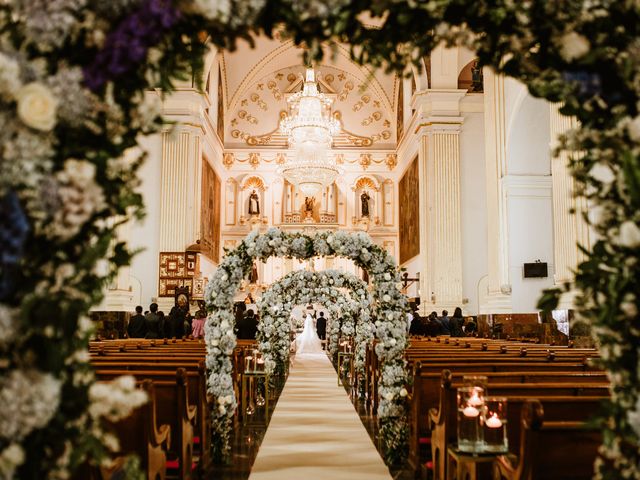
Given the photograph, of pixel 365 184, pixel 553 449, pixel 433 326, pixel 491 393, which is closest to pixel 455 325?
pixel 433 326

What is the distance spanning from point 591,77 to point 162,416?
3.78 metres

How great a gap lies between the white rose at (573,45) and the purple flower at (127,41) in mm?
1469

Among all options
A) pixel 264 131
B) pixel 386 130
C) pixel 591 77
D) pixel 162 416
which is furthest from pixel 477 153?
pixel 591 77

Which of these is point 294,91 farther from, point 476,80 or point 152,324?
point 152,324

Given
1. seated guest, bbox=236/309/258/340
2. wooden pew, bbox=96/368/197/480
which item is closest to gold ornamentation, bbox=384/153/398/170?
seated guest, bbox=236/309/258/340

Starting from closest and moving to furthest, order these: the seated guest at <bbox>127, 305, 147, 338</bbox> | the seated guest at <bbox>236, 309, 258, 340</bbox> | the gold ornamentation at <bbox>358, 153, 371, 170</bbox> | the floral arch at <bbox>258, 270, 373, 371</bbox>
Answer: the floral arch at <bbox>258, 270, 373, 371</bbox>, the seated guest at <bbox>127, 305, 147, 338</bbox>, the seated guest at <bbox>236, 309, 258, 340</bbox>, the gold ornamentation at <bbox>358, 153, 371, 170</bbox>

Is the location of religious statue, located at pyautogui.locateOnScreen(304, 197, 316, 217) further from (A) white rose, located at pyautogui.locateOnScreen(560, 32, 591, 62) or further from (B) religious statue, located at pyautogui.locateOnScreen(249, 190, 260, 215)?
(A) white rose, located at pyautogui.locateOnScreen(560, 32, 591, 62)

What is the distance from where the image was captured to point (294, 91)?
27453 millimetres

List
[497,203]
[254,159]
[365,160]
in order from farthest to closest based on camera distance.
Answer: [365,160], [254,159], [497,203]

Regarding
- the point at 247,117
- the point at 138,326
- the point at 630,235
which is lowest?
the point at 138,326

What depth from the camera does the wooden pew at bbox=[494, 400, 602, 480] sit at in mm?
3203

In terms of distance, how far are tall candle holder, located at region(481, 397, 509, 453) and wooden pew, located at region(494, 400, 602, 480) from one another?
0.39 meters

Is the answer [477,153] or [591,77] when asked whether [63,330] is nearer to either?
[591,77]

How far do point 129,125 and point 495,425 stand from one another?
2638mm
